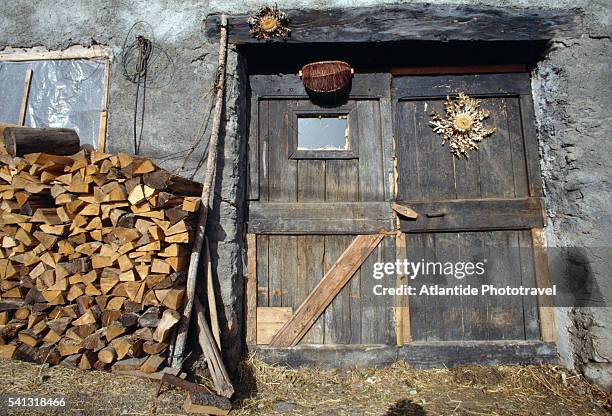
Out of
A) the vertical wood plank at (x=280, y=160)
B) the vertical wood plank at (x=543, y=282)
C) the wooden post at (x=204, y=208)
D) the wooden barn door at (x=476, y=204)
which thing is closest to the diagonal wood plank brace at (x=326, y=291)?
the wooden barn door at (x=476, y=204)

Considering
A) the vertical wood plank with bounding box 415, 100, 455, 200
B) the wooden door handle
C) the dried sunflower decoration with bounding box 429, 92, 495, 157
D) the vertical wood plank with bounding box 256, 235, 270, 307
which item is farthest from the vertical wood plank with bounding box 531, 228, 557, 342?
the vertical wood plank with bounding box 256, 235, 270, 307

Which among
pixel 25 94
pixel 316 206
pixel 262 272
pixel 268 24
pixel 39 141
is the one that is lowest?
pixel 262 272

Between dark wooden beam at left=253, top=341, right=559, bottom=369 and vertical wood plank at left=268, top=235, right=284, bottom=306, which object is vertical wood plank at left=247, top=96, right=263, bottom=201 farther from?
dark wooden beam at left=253, top=341, right=559, bottom=369

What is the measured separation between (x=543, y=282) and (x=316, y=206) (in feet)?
7.57

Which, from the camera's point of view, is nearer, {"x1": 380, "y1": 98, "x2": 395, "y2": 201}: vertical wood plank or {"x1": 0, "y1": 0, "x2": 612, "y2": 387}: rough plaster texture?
{"x1": 0, "y1": 0, "x2": 612, "y2": 387}: rough plaster texture

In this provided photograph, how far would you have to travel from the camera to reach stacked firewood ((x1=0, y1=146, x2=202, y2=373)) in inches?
101

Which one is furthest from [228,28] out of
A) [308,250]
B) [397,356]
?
[397,356]

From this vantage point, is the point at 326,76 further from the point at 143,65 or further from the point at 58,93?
the point at 58,93

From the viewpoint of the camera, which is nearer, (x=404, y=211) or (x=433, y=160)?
(x=404, y=211)

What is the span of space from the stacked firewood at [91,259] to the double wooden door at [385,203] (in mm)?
998

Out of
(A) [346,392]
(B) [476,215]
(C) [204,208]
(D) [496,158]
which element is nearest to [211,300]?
(C) [204,208]

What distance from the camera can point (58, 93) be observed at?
3.40m

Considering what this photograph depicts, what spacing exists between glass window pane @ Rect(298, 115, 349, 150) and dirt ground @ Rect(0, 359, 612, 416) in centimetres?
220

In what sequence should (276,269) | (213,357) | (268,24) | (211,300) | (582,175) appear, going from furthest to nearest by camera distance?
1. (276,269)
2. (268,24)
3. (582,175)
4. (211,300)
5. (213,357)
